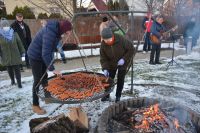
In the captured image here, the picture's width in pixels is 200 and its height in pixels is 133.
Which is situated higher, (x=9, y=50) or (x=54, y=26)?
(x=54, y=26)

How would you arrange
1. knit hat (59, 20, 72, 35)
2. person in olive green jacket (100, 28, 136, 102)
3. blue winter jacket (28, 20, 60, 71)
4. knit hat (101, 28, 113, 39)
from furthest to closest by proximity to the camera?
person in olive green jacket (100, 28, 136, 102), knit hat (101, 28, 113, 39), blue winter jacket (28, 20, 60, 71), knit hat (59, 20, 72, 35)

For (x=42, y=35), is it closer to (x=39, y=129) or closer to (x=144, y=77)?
(x=39, y=129)

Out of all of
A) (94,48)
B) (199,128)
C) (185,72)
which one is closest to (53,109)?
(199,128)

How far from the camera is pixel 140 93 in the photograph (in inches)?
273

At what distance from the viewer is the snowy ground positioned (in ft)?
18.5

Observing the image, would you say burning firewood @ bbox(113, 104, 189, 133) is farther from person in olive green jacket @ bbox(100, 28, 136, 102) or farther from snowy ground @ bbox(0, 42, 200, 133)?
person in olive green jacket @ bbox(100, 28, 136, 102)

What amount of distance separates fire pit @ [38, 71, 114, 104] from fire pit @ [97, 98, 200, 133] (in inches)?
17.9

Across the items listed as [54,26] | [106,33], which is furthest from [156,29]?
[54,26]

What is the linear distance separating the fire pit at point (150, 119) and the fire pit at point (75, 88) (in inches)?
17.9

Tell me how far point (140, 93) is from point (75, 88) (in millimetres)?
2764

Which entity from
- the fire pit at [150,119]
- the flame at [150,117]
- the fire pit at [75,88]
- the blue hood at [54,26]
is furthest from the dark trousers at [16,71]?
the flame at [150,117]

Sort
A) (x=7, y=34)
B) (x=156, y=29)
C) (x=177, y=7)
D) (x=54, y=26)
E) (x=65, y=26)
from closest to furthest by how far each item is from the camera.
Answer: (x=65, y=26)
(x=54, y=26)
(x=7, y=34)
(x=156, y=29)
(x=177, y=7)

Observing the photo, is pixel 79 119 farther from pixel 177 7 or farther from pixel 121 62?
pixel 177 7

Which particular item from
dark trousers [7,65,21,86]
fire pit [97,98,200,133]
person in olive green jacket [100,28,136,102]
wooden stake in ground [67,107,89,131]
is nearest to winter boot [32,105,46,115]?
wooden stake in ground [67,107,89,131]
